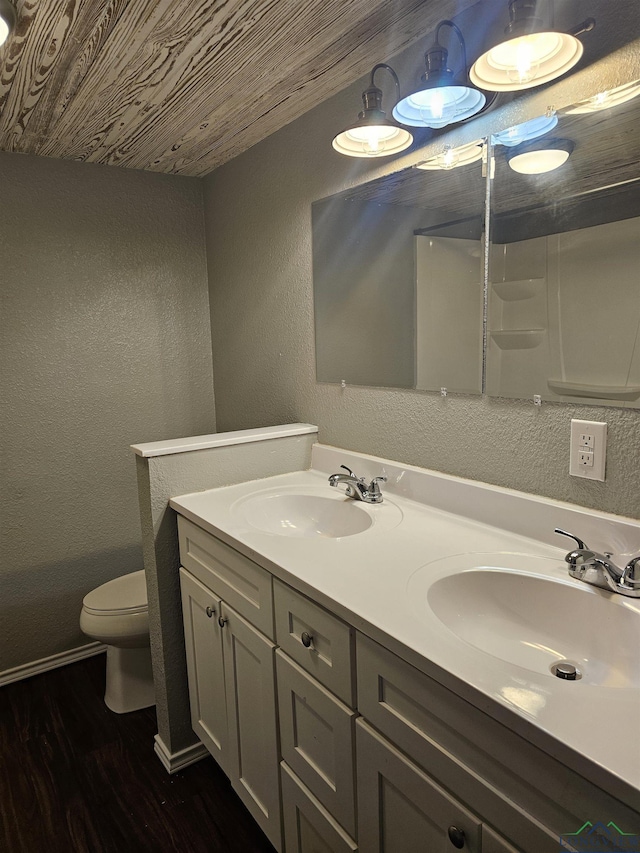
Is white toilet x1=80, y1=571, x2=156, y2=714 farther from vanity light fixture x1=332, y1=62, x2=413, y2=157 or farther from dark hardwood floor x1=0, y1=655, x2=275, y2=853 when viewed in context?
vanity light fixture x1=332, y1=62, x2=413, y2=157

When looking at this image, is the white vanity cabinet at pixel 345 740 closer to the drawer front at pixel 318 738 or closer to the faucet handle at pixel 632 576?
the drawer front at pixel 318 738

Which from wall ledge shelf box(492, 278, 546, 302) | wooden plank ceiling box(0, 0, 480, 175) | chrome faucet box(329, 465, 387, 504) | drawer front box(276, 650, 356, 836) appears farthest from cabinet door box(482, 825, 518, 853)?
wooden plank ceiling box(0, 0, 480, 175)

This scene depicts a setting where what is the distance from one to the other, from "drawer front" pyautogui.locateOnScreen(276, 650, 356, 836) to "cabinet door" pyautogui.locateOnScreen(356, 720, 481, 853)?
4 cm

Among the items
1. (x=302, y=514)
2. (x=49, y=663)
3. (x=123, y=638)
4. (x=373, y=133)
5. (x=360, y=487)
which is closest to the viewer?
(x=373, y=133)

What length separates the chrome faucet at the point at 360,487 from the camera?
1650 millimetres

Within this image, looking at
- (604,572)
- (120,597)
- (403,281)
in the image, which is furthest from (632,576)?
(120,597)

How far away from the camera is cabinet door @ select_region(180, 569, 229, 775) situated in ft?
5.31

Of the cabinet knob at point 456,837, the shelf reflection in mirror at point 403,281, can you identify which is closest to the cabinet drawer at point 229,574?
the cabinet knob at point 456,837

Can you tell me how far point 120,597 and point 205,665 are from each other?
0.67 meters

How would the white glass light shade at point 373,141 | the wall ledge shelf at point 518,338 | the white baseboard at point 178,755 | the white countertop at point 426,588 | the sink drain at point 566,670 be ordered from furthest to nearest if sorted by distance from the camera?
the white baseboard at point 178,755 → the white glass light shade at point 373,141 → the wall ledge shelf at point 518,338 → the sink drain at point 566,670 → the white countertop at point 426,588

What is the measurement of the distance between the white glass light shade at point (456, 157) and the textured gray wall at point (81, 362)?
5.10 ft

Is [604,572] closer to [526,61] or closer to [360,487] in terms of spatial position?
[360,487]

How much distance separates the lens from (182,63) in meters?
1.61

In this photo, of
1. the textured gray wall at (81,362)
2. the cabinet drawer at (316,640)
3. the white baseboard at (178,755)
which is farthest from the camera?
the textured gray wall at (81,362)
